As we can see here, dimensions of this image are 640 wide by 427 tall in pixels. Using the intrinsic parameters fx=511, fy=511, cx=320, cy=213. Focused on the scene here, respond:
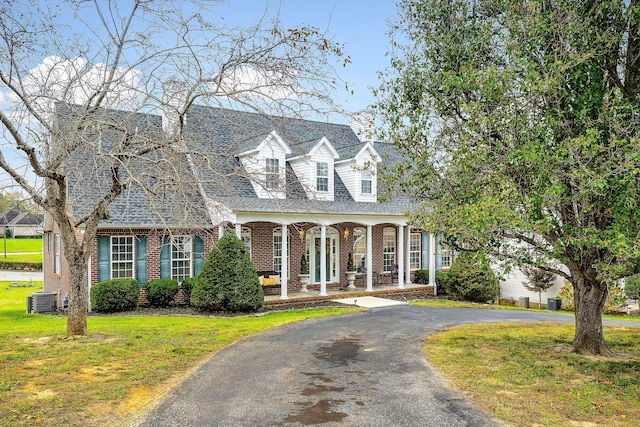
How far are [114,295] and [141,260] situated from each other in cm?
175

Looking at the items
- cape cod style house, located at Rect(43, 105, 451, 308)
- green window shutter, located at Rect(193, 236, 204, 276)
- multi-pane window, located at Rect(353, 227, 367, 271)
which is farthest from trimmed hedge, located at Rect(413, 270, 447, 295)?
green window shutter, located at Rect(193, 236, 204, 276)

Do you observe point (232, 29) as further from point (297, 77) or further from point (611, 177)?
point (611, 177)

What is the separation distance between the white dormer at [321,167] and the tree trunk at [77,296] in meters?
12.0

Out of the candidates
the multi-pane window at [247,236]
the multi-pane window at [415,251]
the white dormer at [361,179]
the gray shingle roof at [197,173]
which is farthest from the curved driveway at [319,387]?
the multi-pane window at [415,251]

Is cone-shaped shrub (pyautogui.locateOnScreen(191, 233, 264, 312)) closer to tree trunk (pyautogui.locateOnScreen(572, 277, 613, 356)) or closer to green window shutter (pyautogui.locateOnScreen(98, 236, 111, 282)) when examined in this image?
green window shutter (pyautogui.locateOnScreen(98, 236, 111, 282))

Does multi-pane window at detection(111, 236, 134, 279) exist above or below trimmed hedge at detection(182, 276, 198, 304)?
above

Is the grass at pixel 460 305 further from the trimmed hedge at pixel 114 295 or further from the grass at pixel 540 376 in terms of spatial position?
the trimmed hedge at pixel 114 295

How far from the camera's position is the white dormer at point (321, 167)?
2236 cm

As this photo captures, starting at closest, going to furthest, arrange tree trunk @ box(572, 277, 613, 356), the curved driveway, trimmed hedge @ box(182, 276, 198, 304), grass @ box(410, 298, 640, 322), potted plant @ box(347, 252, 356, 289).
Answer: the curved driveway → tree trunk @ box(572, 277, 613, 356) → trimmed hedge @ box(182, 276, 198, 304) → grass @ box(410, 298, 640, 322) → potted plant @ box(347, 252, 356, 289)

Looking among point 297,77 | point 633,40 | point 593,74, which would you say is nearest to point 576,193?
point 593,74

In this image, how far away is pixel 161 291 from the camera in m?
18.6

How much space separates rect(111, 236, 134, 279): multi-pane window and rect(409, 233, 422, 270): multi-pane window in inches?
540

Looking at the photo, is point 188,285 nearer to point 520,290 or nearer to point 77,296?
point 77,296

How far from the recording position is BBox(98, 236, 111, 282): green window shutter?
1819 cm
